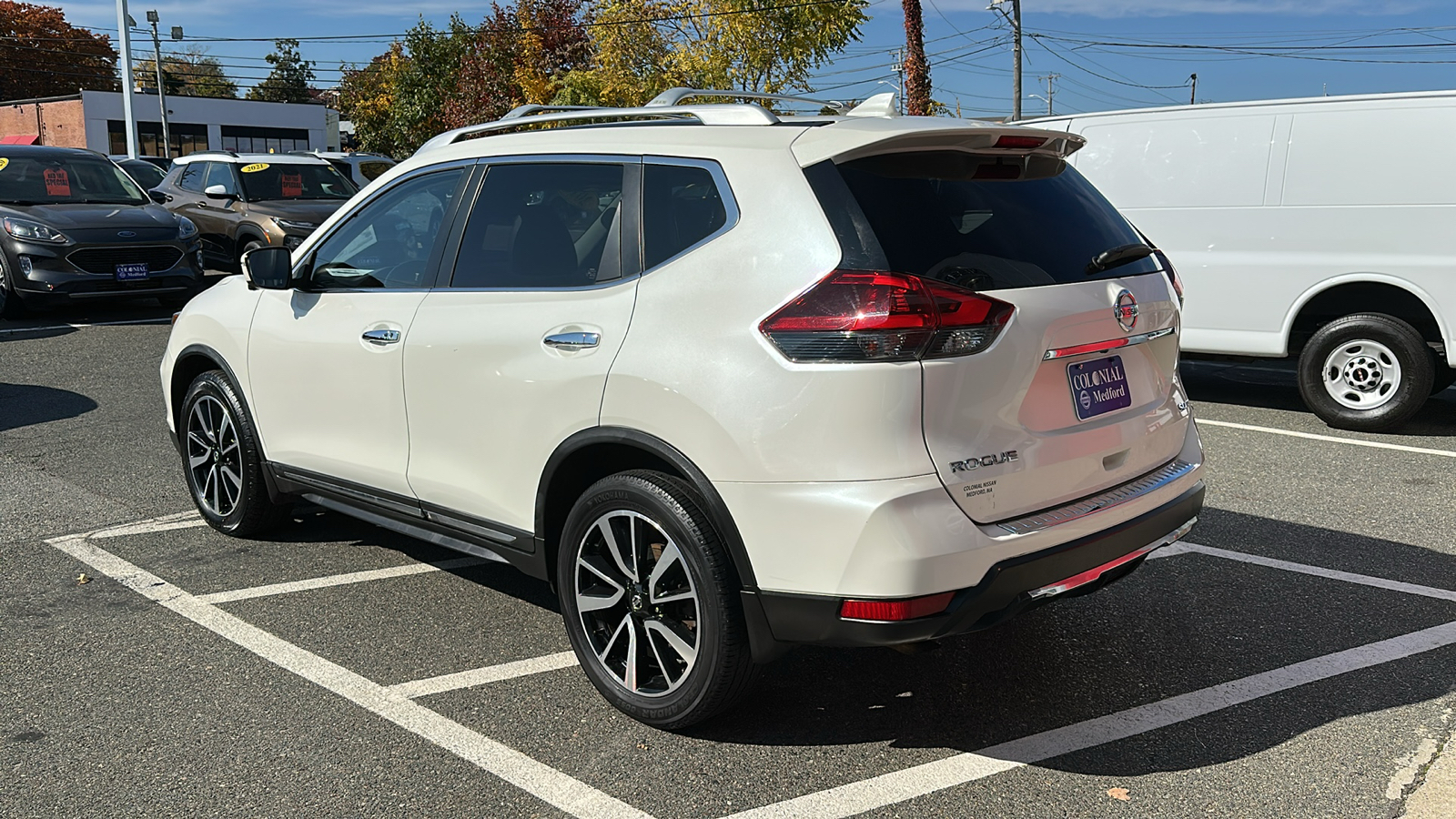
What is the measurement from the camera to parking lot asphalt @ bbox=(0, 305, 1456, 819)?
3.23 m

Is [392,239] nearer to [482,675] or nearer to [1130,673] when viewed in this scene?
[482,675]

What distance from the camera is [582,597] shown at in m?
3.71

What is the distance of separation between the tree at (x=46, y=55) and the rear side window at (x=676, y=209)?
93.6m

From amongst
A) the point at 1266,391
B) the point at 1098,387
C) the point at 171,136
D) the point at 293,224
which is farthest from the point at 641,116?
the point at 171,136

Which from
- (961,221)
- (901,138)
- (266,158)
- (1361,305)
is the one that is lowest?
(1361,305)

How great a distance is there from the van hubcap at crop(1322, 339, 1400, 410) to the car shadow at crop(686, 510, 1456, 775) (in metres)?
3.15

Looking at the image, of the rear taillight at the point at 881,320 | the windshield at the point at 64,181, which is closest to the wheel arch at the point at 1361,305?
the rear taillight at the point at 881,320

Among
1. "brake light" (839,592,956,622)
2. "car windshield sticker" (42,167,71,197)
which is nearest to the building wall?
"car windshield sticker" (42,167,71,197)

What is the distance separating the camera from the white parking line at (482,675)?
12.7ft

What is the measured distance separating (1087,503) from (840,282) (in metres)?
0.98

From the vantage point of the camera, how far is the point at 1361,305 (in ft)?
26.4

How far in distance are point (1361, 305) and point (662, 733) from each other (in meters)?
6.50

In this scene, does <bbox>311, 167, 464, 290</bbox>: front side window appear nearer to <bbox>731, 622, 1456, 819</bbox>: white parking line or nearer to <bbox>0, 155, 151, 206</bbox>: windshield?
<bbox>731, 622, 1456, 819</bbox>: white parking line

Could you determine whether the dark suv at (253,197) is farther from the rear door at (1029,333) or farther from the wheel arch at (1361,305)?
the rear door at (1029,333)
